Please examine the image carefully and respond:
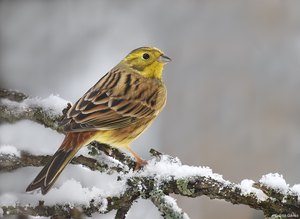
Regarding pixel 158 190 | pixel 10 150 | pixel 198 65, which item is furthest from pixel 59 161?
pixel 198 65

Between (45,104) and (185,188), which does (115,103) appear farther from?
(185,188)

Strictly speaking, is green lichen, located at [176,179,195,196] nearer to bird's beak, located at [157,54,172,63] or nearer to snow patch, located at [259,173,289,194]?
snow patch, located at [259,173,289,194]

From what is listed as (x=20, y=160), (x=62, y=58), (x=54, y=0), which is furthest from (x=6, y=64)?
(x=20, y=160)

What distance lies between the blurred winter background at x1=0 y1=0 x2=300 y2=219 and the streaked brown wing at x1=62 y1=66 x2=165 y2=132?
23.7 inches

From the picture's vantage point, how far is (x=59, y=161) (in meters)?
1.75

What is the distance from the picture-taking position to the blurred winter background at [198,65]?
332 cm

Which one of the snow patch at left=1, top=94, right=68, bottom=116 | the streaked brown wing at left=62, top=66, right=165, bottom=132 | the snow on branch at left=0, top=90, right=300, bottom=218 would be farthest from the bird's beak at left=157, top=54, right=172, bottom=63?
the snow on branch at left=0, top=90, right=300, bottom=218

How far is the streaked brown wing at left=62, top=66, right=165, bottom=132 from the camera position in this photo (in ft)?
6.51

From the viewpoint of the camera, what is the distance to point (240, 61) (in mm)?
3957

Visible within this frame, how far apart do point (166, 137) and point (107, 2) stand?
113cm

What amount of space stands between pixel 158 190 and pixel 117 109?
553mm

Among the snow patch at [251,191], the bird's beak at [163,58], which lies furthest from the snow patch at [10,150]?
the bird's beak at [163,58]

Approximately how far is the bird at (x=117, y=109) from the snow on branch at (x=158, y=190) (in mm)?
64

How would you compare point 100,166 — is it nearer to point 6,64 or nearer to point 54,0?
point 6,64
